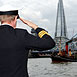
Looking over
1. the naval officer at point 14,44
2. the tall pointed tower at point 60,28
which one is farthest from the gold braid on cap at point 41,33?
the tall pointed tower at point 60,28

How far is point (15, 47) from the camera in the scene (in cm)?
158

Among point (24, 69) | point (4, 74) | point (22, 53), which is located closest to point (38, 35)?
point (22, 53)

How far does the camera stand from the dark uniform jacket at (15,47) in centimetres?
156

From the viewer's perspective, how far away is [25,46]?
1610 mm

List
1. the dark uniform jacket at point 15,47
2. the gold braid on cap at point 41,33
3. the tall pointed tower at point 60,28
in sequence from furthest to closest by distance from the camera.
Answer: the tall pointed tower at point 60,28 → the gold braid on cap at point 41,33 → the dark uniform jacket at point 15,47

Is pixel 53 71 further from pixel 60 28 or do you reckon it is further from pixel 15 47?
pixel 60 28

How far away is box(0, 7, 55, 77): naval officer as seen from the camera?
1.56 metres

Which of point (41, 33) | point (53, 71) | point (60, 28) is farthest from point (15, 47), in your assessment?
point (60, 28)

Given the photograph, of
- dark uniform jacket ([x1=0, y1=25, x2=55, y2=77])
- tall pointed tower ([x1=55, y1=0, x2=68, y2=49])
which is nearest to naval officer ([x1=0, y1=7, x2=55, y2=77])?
dark uniform jacket ([x1=0, y1=25, x2=55, y2=77])

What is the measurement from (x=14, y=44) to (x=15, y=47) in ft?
0.10

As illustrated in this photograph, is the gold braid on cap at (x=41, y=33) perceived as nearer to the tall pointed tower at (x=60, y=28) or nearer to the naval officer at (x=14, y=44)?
the naval officer at (x=14, y=44)

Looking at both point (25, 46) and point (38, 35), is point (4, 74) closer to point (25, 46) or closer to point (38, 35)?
point (25, 46)

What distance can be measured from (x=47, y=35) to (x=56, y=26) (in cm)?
17680

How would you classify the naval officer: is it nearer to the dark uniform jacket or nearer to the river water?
the dark uniform jacket
